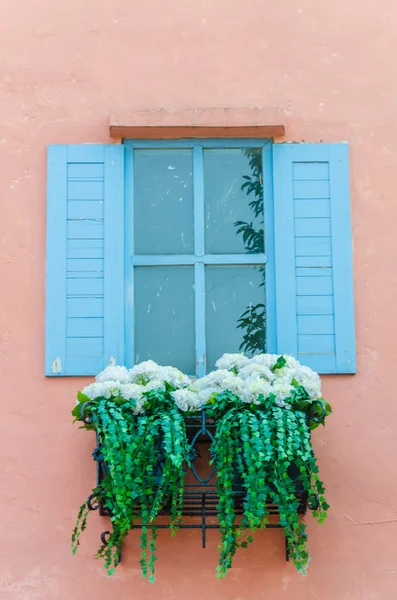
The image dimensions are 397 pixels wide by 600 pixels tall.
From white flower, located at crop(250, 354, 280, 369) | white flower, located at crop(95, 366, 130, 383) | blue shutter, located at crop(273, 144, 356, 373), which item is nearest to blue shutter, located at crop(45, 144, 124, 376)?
white flower, located at crop(95, 366, 130, 383)

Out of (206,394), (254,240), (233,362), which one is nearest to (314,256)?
(254,240)

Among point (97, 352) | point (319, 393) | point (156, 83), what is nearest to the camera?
point (319, 393)

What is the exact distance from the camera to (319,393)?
4637 mm

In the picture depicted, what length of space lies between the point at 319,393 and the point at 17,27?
2345 mm

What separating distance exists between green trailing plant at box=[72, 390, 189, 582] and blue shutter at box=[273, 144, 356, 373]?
79 cm

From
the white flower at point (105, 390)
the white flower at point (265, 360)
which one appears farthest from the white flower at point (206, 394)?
the white flower at point (105, 390)

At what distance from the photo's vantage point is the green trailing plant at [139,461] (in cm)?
441

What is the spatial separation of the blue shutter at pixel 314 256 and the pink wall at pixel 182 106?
7 cm

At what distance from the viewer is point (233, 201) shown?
531 cm

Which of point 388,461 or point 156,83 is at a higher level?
point 156,83

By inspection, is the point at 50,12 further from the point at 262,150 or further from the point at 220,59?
the point at 262,150

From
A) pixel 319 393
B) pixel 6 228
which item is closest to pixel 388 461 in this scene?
pixel 319 393

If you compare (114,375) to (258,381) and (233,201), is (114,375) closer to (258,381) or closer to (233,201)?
(258,381)

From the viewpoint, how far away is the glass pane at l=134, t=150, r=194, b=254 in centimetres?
526
